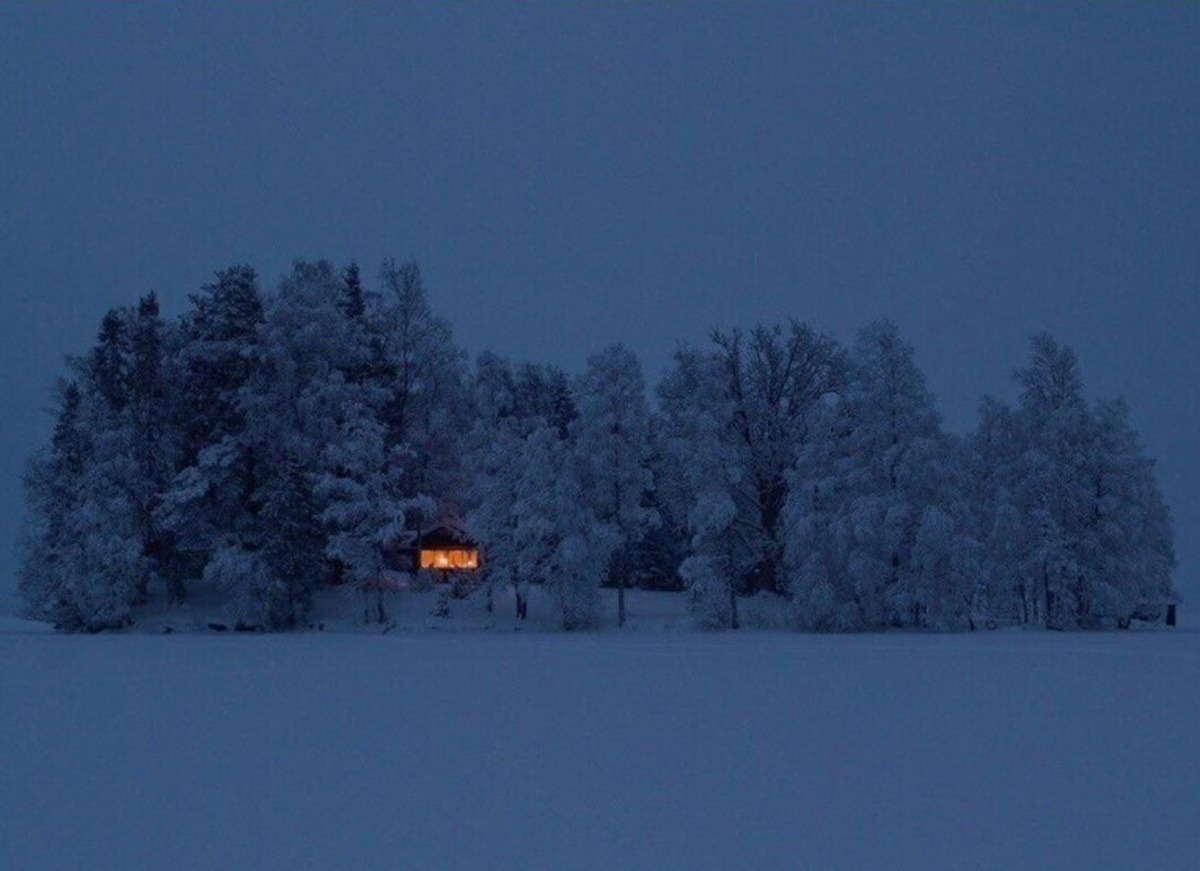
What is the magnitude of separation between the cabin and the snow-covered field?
29393mm

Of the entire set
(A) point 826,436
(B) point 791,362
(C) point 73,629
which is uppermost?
(B) point 791,362

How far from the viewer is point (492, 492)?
2016 inches

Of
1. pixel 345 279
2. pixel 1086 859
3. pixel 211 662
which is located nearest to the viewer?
pixel 1086 859

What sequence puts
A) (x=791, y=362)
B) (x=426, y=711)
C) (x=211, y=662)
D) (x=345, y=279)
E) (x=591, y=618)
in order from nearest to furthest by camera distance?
(x=426, y=711) < (x=211, y=662) < (x=591, y=618) < (x=791, y=362) < (x=345, y=279)

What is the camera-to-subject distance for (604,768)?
47.4 ft

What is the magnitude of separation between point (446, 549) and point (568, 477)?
425 inches

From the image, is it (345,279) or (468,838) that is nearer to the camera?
(468,838)

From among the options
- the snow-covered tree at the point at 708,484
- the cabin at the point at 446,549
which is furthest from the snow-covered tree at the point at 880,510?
the cabin at the point at 446,549

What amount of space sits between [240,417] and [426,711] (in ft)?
116

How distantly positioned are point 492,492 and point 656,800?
39020 millimetres

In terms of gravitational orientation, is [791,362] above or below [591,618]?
above

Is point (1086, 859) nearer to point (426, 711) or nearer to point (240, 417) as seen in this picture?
point (426, 711)

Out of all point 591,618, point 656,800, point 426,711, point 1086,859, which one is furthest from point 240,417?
point 1086,859

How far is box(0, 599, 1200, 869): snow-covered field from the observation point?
10.7m
